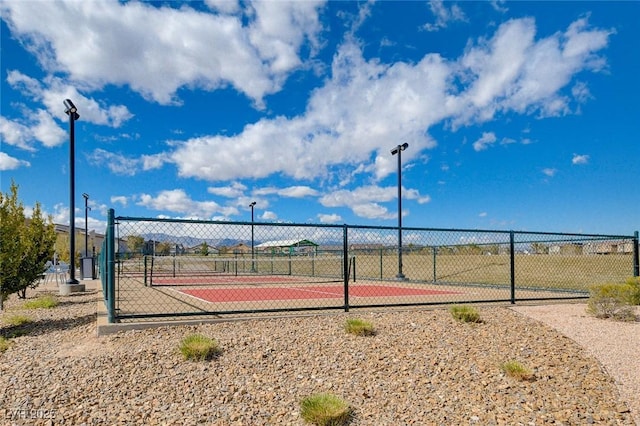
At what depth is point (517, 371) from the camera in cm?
508

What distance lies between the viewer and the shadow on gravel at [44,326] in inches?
274

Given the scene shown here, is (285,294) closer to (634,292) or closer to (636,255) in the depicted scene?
(634,292)

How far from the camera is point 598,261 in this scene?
539 inches

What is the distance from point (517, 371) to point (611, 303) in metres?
4.38

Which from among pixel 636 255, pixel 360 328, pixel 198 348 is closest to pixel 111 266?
pixel 198 348

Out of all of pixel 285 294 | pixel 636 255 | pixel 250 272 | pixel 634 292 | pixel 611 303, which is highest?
pixel 636 255

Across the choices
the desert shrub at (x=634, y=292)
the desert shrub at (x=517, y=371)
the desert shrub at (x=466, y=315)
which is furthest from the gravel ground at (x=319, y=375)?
the desert shrub at (x=634, y=292)

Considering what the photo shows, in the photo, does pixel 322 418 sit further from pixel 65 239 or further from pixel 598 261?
pixel 65 239

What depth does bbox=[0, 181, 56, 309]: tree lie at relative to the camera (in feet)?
28.2

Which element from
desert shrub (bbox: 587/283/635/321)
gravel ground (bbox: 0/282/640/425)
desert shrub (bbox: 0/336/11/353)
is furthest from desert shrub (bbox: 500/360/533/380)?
desert shrub (bbox: 0/336/11/353)

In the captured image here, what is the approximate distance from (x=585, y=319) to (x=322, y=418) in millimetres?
6077

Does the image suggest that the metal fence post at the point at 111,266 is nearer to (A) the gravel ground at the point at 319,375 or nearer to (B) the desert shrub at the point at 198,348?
(A) the gravel ground at the point at 319,375

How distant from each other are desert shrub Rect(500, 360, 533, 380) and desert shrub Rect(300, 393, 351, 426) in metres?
1.98

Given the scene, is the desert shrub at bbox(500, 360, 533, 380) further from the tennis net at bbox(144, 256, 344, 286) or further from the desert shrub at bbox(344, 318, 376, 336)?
the tennis net at bbox(144, 256, 344, 286)
